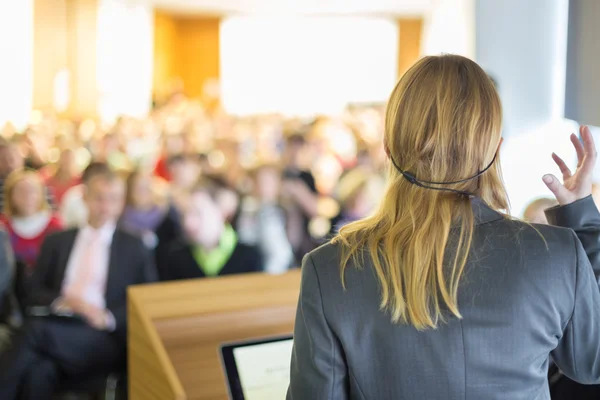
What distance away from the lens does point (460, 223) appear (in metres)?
1.03

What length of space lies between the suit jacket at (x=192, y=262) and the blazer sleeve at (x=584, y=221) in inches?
105

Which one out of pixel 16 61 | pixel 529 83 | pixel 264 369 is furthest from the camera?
pixel 16 61

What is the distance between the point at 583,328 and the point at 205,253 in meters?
2.84

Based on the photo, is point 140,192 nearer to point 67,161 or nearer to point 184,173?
point 184,173

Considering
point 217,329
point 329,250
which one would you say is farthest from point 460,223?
point 217,329

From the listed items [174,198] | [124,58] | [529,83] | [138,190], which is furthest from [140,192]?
[124,58]

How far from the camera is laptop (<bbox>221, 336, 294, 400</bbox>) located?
1.60 meters

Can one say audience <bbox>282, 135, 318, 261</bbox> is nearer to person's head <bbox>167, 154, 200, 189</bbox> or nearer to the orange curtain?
person's head <bbox>167, 154, 200, 189</bbox>

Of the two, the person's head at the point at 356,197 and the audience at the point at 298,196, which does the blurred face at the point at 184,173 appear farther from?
the person's head at the point at 356,197

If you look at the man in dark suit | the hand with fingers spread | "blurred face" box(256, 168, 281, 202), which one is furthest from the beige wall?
the hand with fingers spread

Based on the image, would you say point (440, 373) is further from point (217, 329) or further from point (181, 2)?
point (181, 2)

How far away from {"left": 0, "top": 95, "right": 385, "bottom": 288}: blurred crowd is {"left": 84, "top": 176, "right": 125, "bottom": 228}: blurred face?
0.37 metres

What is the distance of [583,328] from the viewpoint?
1.03 metres

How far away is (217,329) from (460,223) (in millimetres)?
1000
